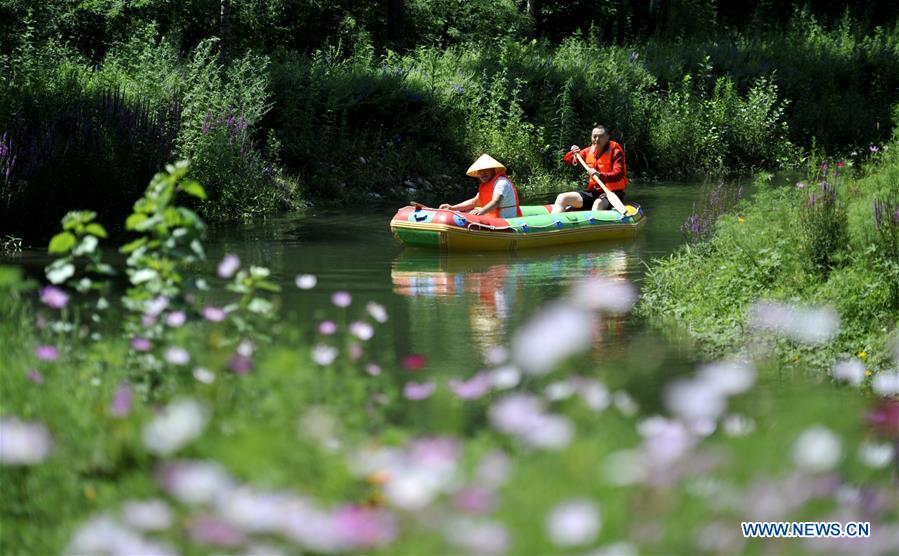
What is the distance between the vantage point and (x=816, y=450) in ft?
9.07

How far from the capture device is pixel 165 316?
4785mm

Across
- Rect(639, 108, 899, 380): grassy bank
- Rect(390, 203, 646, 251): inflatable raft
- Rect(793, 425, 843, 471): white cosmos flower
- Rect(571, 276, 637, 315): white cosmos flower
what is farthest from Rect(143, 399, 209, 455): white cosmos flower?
Rect(390, 203, 646, 251): inflatable raft

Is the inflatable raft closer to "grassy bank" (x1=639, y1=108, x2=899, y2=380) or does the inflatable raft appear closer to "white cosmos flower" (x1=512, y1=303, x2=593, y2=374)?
"grassy bank" (x1=639, y1=108, x2=899, y2=380)

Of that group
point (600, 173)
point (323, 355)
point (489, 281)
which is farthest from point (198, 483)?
point (600, 173)

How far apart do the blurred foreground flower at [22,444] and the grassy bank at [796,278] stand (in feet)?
16.5

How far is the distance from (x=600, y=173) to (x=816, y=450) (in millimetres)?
12518

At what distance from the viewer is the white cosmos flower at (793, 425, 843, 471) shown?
2.77 meters

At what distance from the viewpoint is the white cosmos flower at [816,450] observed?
2771mm

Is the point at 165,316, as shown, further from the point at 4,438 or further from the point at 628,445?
the point at 628,445

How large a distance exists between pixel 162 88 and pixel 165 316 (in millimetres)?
12024

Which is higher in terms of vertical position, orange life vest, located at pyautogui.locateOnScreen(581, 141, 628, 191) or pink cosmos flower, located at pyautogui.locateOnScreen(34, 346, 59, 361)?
pink cosmos flower, located at pyautogui.locateOnScreen(34, 346, 59, 361)

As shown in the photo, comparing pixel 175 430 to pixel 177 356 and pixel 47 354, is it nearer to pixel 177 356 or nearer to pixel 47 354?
pixel 177 356

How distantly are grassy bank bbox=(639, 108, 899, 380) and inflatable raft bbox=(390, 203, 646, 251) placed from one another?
11.6ft

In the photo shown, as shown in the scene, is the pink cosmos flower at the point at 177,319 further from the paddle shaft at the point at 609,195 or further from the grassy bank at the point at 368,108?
the paddle shaft at the point at 609,195
